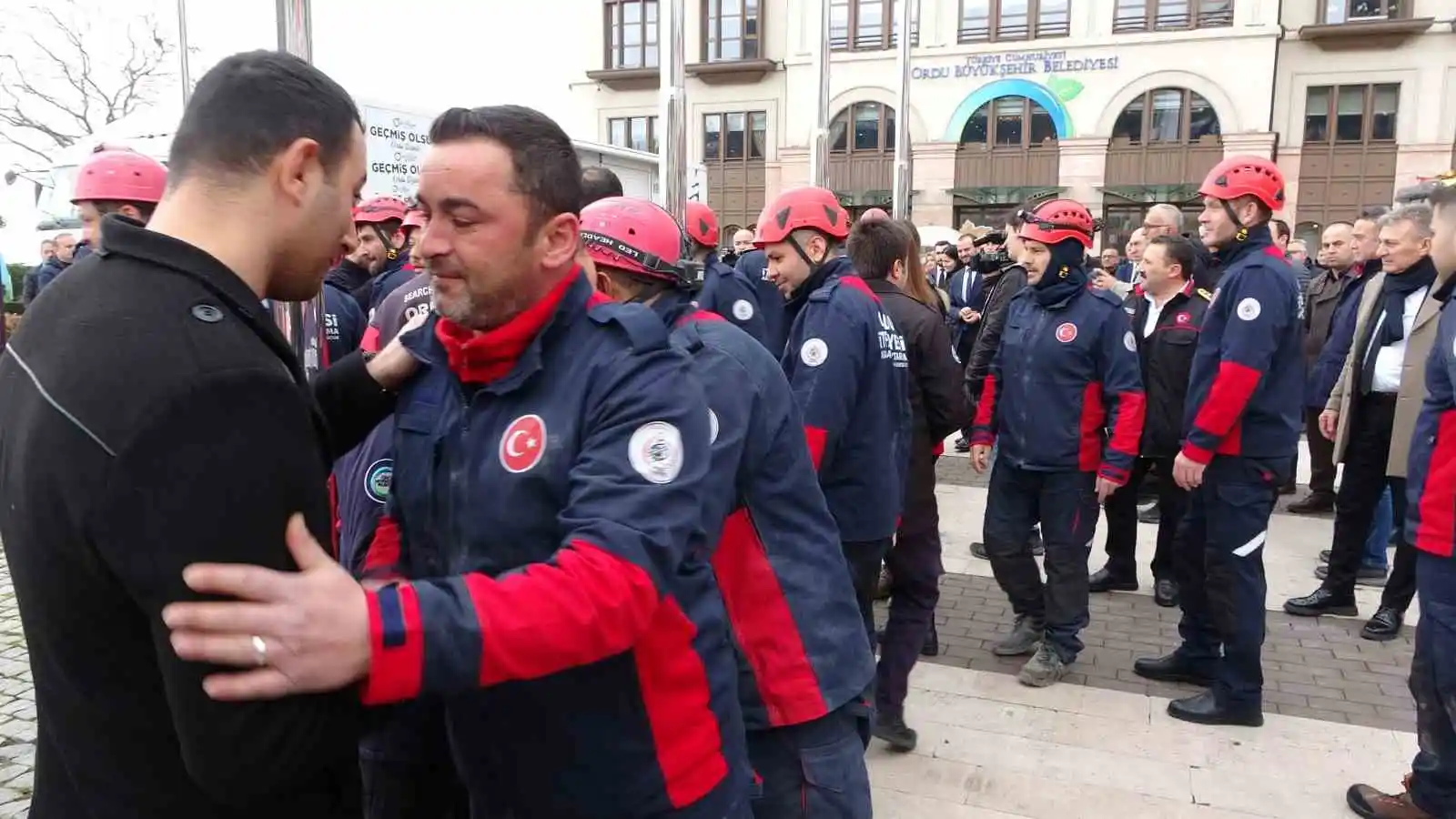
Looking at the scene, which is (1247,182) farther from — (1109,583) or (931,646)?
(1109,583)

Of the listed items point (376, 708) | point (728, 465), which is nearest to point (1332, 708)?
point (728, 465)

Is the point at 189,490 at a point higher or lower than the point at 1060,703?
higher

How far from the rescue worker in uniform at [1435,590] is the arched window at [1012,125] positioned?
26.9 meters

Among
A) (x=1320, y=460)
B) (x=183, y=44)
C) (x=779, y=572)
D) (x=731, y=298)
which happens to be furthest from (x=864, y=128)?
(x=779, y=572)

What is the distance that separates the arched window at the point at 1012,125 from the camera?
28469mm

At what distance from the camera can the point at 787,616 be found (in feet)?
7.02

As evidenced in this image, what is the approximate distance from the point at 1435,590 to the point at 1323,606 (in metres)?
2.73

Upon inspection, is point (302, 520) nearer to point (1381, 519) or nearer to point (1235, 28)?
point (1381, 519)

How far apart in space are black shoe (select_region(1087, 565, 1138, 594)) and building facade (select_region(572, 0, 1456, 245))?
74.8ft

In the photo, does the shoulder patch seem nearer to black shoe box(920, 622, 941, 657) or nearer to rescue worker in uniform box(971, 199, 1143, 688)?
rescue worker in uniform box(971, 199, 1143, 688)

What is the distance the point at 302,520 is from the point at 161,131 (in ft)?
47.5

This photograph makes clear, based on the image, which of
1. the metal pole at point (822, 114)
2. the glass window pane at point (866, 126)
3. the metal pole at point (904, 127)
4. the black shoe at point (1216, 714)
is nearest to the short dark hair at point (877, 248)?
the black shoe at point (1216, 714)

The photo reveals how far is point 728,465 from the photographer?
5.76 feet

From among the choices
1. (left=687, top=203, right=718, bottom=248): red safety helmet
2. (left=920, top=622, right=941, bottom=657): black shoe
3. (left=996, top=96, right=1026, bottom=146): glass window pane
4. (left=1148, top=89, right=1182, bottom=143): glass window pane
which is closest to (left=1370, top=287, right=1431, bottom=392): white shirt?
(left=920, top=622, right=941, bottom=657): black shoe
